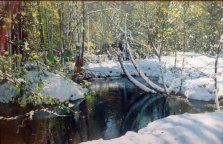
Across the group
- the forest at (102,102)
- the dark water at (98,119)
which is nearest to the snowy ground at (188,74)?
the forest at (102,102)

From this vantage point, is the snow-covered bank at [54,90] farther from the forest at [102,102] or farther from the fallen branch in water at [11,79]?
the fallen branch in water at [11,79]

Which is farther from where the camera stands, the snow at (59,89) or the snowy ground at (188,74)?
the snowy ground at (188,74)

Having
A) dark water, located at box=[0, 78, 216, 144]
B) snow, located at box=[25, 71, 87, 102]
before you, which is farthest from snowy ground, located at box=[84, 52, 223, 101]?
snow, located at box=[25, 71, 87, 102]

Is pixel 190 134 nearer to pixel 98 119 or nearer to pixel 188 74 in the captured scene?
pixel 98 119

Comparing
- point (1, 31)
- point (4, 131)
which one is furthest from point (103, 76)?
point (1, 31)

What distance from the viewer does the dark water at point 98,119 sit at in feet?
45.7

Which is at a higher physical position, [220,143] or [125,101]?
[220,143]

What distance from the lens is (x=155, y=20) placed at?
2408cm

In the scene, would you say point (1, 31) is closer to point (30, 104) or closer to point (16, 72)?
point (16, 72)

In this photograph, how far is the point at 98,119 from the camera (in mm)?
17000

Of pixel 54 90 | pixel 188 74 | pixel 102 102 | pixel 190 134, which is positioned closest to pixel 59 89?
pixel 54 90

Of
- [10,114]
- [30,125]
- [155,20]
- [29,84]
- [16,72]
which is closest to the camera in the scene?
[29,84]

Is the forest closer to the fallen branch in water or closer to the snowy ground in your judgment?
the fallen branch in water

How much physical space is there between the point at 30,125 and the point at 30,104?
4372 mm
